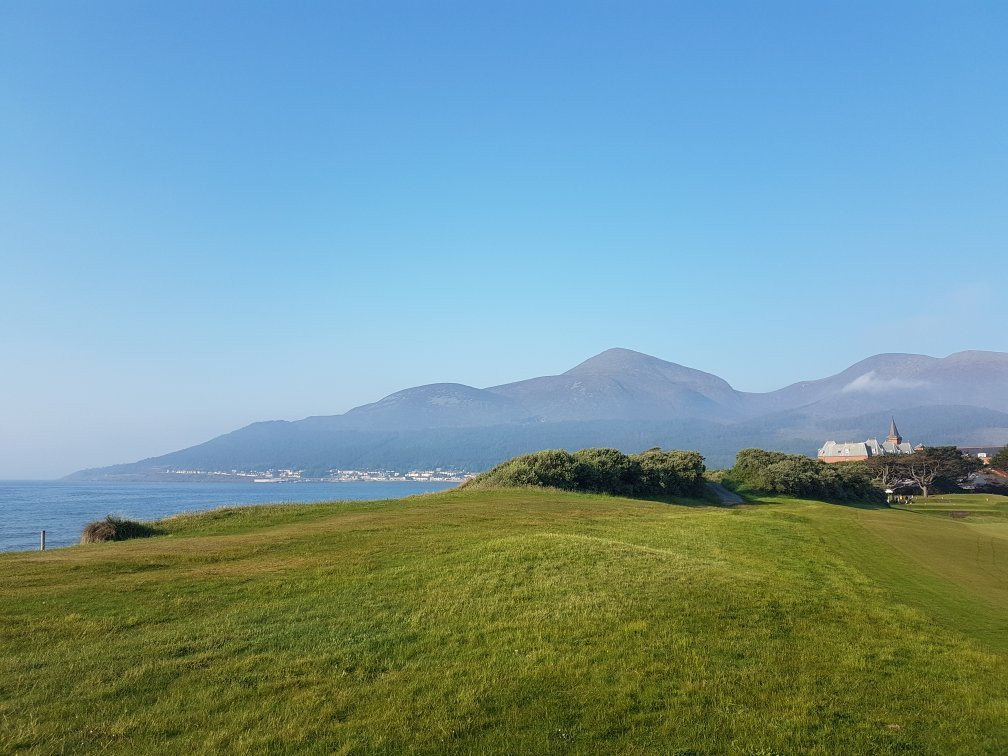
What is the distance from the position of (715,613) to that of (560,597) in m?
2.82

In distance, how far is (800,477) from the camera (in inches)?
2515

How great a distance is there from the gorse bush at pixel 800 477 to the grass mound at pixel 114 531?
5335cm

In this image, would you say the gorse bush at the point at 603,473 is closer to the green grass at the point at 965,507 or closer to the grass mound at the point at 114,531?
the green grass at the point at 965,507

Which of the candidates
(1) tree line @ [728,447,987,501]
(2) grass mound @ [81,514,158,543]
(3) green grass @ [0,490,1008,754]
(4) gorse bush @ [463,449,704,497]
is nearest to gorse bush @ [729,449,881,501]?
(1) tree line @ [728,447,987,501]

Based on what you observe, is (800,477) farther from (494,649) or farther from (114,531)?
(494,649)

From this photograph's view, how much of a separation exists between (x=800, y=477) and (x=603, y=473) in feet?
78.2

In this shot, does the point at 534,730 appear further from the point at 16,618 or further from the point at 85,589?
the point at 85,589

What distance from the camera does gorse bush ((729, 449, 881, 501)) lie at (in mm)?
64125

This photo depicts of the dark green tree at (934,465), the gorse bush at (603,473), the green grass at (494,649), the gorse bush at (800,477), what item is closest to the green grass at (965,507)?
the gorse bush at (800,477)

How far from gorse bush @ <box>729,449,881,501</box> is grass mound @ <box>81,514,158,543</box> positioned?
5335cm

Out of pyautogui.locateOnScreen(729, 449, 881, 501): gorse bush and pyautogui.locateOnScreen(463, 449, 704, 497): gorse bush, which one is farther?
pyautogui.locateOnScreen(729, 449, 881, 501): gorse bush

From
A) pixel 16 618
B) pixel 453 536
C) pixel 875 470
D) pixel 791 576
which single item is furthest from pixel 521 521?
pixel 875 470

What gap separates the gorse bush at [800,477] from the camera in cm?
6412

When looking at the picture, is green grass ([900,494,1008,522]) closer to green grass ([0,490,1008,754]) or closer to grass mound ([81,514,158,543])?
green grass ([0,490,1008,754])
